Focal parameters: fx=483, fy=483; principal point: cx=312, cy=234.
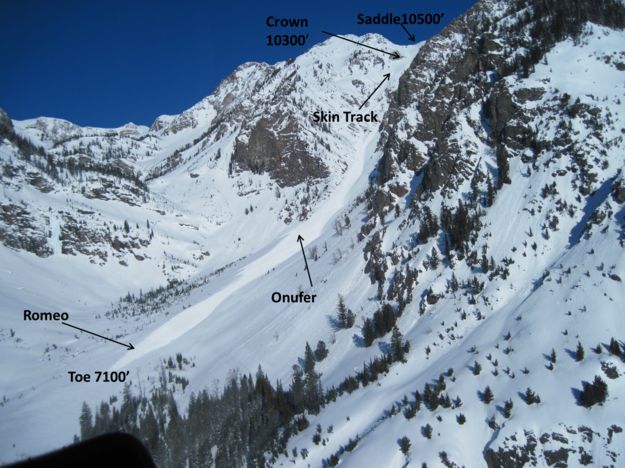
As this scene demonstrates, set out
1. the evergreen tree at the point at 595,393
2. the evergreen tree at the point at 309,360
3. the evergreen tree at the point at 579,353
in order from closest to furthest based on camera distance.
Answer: the evergreen tree at the point at 595,393 → the evergreen tree at the point at 579,353 → the evergreen tree at the point at 309,360

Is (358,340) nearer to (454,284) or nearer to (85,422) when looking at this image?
(454,284)

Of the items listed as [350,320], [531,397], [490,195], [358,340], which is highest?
[490,195]

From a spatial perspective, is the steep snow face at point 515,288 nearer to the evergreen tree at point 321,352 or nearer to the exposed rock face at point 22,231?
the evergreen tree at point 321,352

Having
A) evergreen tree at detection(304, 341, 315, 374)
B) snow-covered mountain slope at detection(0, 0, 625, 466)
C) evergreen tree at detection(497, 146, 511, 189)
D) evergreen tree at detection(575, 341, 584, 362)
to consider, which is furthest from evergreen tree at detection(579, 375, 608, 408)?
evergreen tree at detection(304, 341, 315, 374)

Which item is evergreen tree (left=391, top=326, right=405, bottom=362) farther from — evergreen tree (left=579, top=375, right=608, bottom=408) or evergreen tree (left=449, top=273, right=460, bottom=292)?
evergreen tree (left=579, top=375, right=608, bottom=408)

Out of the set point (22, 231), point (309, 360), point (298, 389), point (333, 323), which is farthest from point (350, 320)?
point (22, 231)

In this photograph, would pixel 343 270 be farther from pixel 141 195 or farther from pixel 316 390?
pixel 141 195

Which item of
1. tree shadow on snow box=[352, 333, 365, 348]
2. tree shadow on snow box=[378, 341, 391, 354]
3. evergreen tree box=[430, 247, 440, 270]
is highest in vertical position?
evergreen tree box=[430, 247, 440, 270]

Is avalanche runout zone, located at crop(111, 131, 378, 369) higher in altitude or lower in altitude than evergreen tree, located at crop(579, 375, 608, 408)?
lower

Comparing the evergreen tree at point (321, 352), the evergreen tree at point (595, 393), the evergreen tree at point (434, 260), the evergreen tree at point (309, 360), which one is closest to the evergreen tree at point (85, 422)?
the evergreen tree at point (309, 360)
